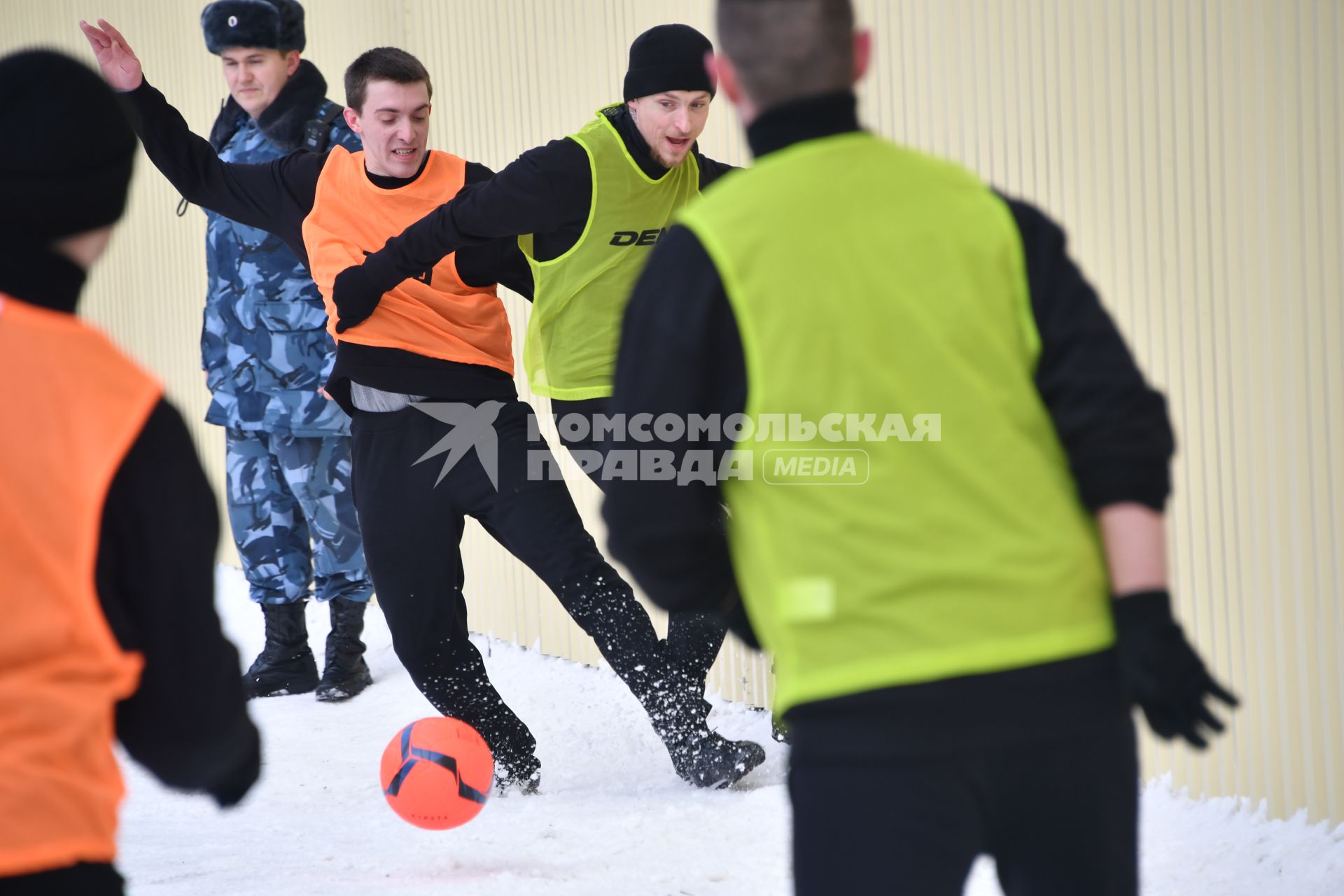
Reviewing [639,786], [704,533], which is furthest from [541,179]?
[704,533]

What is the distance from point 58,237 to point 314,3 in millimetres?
5404

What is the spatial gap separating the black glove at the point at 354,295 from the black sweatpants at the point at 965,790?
2446 millimetres

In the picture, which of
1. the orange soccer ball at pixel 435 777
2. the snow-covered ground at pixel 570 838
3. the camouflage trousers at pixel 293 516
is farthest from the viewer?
the camouflage trousers at pixel 293 516

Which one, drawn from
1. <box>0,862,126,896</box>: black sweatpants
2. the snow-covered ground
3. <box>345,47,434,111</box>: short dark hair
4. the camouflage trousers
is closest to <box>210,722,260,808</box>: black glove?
<box>0,862,126,896</box>: black sweatpants

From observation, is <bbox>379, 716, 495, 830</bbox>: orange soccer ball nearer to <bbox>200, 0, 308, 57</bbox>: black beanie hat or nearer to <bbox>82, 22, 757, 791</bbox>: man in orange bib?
<bbox>82, 22, 757, 791</bbox>: man in orange bib

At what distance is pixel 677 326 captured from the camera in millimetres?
1410

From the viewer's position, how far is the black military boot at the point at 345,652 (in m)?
5.09

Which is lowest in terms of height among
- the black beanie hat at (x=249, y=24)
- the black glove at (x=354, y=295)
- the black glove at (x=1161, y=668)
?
the black glove at (x=1161, y=668)

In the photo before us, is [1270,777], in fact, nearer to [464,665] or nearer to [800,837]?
[464,665]

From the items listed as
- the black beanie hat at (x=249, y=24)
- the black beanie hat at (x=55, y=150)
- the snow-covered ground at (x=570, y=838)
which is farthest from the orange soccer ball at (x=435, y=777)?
the black beanie hat at (x=249, y=24)

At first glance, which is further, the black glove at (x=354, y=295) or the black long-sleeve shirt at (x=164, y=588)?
the black glove at (x=354, y=295)

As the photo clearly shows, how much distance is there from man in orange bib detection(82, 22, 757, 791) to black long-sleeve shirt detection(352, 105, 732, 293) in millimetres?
216

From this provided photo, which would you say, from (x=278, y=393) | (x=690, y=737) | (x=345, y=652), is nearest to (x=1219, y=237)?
(x=690, y=737)

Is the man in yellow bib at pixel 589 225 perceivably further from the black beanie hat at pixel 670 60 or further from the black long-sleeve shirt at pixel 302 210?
the black long-sleeve shirt at pixel 302 210
